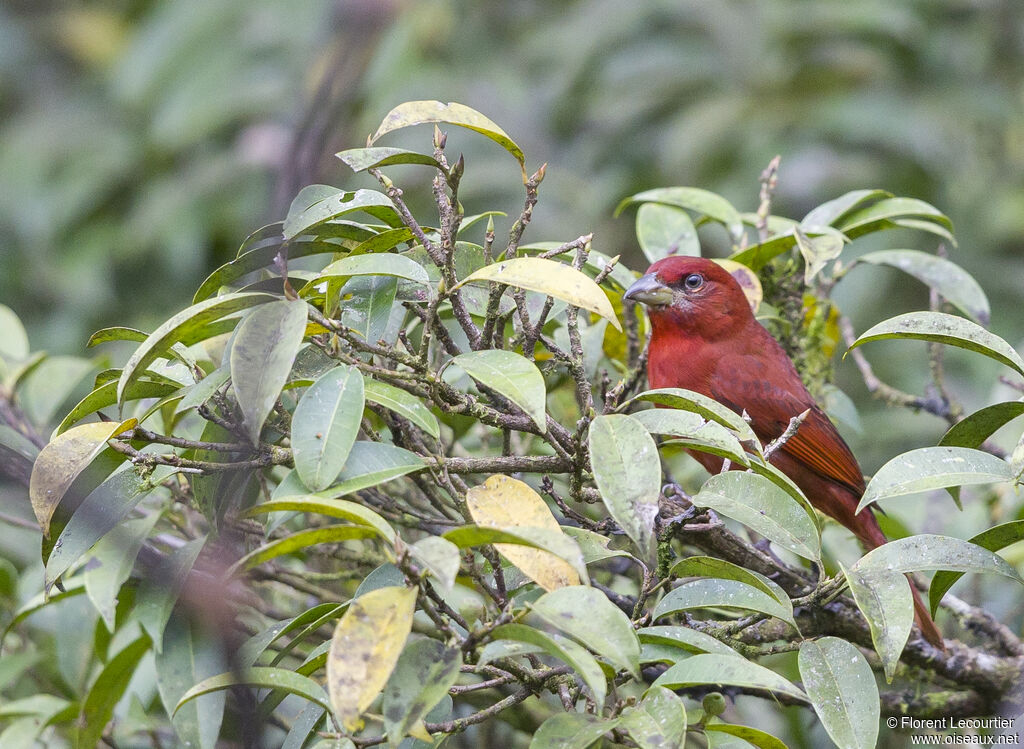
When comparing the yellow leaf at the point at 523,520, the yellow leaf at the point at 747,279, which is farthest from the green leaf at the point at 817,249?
the yellow leaf at the point at 523,520

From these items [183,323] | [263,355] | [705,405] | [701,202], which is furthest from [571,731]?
[701,202]

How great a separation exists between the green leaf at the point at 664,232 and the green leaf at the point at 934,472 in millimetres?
979

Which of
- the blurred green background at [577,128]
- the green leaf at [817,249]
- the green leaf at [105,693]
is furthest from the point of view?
the blurred green background at [577,128]

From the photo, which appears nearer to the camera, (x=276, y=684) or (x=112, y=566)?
(x=276, y=684)

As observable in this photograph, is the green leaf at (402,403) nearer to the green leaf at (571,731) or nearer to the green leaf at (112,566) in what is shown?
the green leaf at (571,731)

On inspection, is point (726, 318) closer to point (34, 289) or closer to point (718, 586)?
point (718, 586)

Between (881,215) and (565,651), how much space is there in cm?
141

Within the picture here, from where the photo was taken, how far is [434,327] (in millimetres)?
1497

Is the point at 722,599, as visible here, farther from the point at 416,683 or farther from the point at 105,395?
the point at 105,395

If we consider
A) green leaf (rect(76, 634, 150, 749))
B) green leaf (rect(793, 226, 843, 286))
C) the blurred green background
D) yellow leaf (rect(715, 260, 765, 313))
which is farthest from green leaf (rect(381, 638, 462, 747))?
the blurred green background

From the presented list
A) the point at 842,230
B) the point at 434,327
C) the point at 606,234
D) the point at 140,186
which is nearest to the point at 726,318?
the point at 842,230

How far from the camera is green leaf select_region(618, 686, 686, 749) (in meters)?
1.14

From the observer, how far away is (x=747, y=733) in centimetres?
129

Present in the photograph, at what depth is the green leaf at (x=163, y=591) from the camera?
5.21ft
